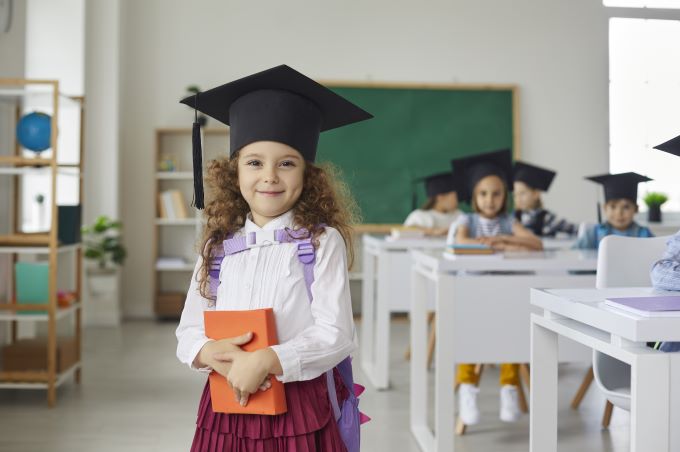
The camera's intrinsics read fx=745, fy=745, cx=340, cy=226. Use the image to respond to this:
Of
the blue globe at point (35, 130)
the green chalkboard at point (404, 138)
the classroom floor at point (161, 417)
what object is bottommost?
the classroom floor at point (161, 417)

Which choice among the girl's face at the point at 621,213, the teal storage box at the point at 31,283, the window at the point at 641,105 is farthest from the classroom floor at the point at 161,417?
the window at the point at 641,105

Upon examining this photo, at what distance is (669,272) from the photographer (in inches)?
65.3

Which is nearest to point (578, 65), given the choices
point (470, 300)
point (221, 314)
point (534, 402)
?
point (470, 300)

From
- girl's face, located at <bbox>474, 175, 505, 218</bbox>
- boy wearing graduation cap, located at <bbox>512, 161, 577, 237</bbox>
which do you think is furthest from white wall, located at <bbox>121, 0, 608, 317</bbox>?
girl's face, located at <bbox>474, 175, 505, 218</bbox>

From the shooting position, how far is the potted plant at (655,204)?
6.81 m

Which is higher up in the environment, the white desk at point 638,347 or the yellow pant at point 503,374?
the white desk at point 638,347

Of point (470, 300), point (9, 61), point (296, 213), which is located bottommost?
point (470, 300)

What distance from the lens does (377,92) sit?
6852 mm

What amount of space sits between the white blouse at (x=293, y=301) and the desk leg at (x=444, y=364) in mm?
1216

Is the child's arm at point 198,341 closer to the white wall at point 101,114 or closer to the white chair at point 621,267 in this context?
the white chair at point 621,267

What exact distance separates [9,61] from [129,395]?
1.87m

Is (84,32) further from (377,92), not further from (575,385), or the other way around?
(575,385)

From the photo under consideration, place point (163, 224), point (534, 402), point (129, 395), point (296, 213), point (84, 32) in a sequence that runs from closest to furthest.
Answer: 1. point (296, 213)
2. point (534, 402)
3. point (129, 395)
4. point (84, 32)
5. point (163, 224)

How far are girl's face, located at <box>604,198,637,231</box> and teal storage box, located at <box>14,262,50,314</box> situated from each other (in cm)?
278
